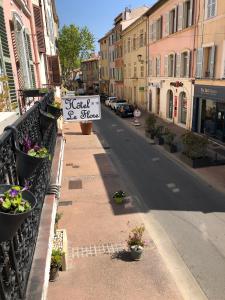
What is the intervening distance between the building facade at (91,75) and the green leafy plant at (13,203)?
68673mm

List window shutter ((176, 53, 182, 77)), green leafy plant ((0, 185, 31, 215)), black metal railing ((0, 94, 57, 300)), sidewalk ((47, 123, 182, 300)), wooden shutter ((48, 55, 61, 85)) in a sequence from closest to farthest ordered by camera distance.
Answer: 1. green leafy plant ((0, 185, 31, 215))
2. black metal railing ((0, 94, 57, 300))
3. sidewalk ((47, 123, 182, 300))
4. wooden shutter ((48, 55, 61, 85))
5. window shutter ((176, 53, 182, 77))

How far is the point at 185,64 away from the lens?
2317cm

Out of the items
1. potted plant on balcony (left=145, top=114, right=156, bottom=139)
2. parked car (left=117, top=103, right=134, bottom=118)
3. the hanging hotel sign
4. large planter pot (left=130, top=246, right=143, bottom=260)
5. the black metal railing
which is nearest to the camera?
the black metal railing

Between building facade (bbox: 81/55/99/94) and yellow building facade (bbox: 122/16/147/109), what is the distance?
2758 cm

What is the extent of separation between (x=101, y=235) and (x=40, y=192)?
590 centimetres

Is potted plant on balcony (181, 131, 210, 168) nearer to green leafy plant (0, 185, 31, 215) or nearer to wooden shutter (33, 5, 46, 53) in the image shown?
wooden shutter (33, 5, 46, 53)

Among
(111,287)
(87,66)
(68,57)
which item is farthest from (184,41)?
(87,66)

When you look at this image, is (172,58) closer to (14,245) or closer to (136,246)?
(136,246)

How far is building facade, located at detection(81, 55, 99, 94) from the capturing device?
70062 mm

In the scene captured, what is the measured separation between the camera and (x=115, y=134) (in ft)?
81.5

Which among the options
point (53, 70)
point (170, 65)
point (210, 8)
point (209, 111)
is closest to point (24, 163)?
point (53, 70)

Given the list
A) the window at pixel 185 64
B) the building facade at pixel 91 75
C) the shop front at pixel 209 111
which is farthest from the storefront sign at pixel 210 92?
the building facade at pixel 91 75

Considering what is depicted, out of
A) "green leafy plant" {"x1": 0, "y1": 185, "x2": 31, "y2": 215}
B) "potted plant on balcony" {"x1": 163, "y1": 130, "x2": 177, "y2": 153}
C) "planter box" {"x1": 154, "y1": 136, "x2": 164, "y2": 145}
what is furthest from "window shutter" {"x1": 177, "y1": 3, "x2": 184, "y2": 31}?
"green leafy plant" {"x1": 0, "y1": 185, "x2": 31, "y2": 215}

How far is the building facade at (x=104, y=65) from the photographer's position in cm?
5481
